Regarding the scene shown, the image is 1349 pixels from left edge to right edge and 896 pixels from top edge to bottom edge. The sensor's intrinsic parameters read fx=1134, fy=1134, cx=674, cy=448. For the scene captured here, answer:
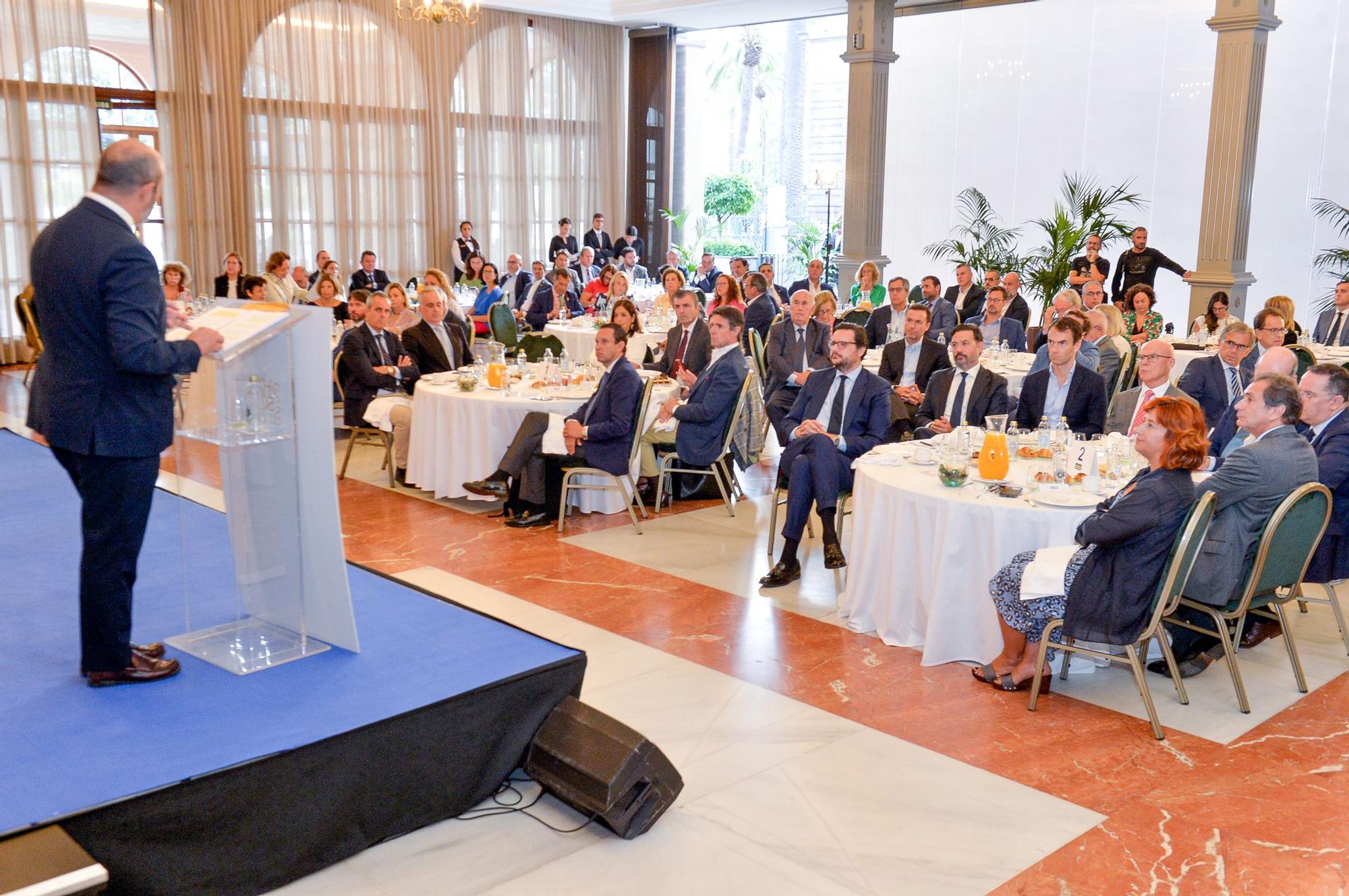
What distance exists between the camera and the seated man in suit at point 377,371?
784 centimetres

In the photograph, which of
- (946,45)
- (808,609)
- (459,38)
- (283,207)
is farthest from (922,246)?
(808,609)

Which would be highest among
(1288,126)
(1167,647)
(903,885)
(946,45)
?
(946,45)

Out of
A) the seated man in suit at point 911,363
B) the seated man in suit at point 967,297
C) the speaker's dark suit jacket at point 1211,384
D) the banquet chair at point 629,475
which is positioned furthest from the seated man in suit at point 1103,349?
the seated man in suit at point 967,297

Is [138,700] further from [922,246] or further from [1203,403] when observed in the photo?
[922,246]

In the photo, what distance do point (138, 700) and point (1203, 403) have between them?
6117 mm

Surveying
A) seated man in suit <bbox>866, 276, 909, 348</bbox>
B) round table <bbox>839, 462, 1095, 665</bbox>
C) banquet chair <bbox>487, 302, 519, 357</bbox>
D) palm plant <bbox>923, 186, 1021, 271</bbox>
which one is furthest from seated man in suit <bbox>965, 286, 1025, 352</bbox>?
palm plant <bbox>923, 186, 1021, 271</bbox>

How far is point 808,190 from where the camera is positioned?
1967 cm

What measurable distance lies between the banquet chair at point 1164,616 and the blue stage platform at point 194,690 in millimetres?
1827

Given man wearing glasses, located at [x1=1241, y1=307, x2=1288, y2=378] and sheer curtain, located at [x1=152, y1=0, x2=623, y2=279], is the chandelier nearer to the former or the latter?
sheer curtain, located at [x1=152, y1=0, x2=623, y2=279]

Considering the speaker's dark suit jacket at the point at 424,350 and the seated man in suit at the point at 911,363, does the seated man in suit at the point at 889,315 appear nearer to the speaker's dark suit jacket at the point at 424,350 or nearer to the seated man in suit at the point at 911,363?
the seated man in suit at the point at 911,363

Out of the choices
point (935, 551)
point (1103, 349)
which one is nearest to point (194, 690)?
point (935, 551)

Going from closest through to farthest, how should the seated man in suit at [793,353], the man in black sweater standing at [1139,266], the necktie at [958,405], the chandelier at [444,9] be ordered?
the necktie at [958,405]
the seated man in suit at [793,353]
the chandelier at [444,9]
the man in black sweater standing at [1139,266]

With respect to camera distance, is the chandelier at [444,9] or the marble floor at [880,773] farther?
the chandelier at [444,9]

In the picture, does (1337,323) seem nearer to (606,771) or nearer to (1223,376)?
(1223,376)
